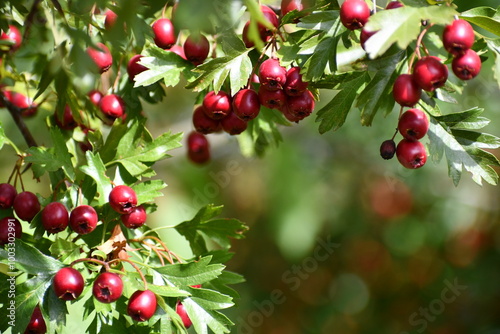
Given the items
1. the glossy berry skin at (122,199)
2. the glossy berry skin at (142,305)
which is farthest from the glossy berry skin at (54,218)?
the glossy berry skin at (142,305)

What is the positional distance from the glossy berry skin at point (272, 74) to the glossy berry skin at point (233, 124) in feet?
0.62

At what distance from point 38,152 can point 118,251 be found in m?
0.32

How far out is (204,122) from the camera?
1.70 m

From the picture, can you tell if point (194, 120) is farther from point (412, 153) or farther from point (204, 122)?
point (412, 153)

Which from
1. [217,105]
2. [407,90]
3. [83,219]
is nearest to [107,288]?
[83,219]

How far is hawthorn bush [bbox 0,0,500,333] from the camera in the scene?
1391 mm

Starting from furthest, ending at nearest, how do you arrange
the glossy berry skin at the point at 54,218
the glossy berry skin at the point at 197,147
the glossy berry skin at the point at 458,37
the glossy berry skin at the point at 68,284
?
1. the glossy berry skin at the point at 197,147
2. the glossy berry skin at the point at 54,218
3. the glossy berry skin at the point at 68,284
4. the glossy berry skin at the point at 458,37

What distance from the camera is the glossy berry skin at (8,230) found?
153cm

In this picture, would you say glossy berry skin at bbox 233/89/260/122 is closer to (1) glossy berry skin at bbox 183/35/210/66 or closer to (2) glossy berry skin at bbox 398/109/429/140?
(1) glossy berry skin at bbox 183/35/210/66

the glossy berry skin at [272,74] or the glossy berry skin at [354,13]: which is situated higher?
the glossy berry skin at [354,13]

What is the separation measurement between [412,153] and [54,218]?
0.81 meters

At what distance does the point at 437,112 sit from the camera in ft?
5.01

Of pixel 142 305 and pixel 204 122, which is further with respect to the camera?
pixel 204 122

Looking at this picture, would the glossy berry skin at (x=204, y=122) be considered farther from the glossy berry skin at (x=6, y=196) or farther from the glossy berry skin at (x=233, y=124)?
the glossy berry skin at (x=6, y=196)
